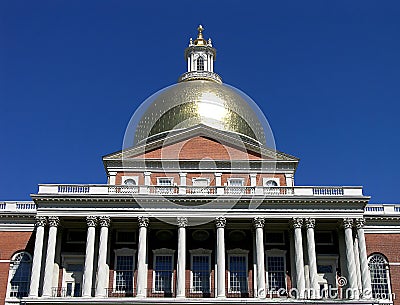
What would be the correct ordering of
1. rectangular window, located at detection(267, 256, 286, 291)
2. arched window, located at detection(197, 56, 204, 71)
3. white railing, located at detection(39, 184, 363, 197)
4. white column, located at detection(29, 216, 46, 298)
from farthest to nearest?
arched window, located at detection(197, 56, 204, 71) < white railing, located at detection(39, 184, 363, 197) < rectangular window, located at detection(267, 256, 286, 291) < white column, located at detection(29, 216, 46, 298)

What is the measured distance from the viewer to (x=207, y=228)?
4612 centimetres

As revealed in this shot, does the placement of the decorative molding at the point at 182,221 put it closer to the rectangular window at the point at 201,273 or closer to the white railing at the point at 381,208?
the rectangular window at the point at 201,273

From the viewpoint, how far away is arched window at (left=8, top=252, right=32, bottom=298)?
45688 mm

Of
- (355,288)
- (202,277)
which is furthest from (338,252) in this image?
(202,277)

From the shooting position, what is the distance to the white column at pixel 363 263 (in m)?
42.7

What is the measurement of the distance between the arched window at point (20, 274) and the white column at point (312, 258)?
20.0m

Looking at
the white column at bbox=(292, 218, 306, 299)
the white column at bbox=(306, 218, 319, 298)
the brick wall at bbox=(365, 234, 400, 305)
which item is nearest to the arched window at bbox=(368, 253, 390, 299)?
the brick wall at bbox=(365, 234, 400, 305)

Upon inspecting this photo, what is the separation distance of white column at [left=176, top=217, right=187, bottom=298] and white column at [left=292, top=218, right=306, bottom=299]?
764 centimetres

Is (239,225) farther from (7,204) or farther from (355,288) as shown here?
(7,204)

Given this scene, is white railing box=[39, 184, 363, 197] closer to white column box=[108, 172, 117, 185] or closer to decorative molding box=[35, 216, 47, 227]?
decorative molding box=[35, 216, 47, 227]

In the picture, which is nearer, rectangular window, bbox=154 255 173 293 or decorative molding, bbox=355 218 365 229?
rectangular window, bbox=154 255 173 293

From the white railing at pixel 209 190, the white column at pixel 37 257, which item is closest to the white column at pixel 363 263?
the white railing at pixel 209 190

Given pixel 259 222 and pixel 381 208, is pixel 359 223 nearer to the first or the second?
pixel 381 208

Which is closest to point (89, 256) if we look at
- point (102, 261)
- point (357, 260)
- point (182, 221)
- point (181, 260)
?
point (102, 261)
